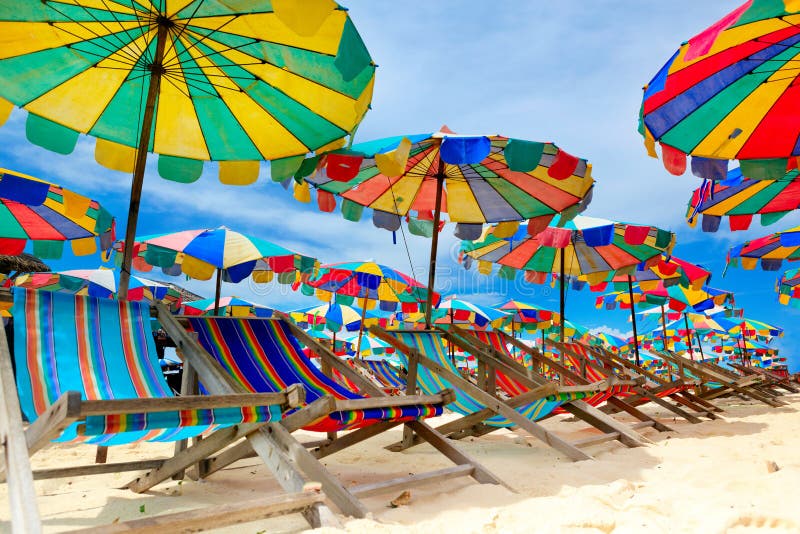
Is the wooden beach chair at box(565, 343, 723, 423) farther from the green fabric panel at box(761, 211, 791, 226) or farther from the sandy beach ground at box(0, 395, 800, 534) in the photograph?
the green fabric panel at box(761, 211, 791, 226)

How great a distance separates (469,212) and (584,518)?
391 centimetres

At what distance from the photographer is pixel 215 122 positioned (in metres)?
3.60

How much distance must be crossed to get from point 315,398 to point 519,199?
10.5 feet

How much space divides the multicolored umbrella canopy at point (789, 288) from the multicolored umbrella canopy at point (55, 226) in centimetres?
1192

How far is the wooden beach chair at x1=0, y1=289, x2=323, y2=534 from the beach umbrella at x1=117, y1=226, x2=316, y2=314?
3.32 m

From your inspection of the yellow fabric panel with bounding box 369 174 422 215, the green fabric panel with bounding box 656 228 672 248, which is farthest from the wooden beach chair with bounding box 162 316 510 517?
the green fabric panel with bounding box 656 228 672 248

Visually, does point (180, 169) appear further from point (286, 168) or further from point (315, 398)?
point (315, 398)

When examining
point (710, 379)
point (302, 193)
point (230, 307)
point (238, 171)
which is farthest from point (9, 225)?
point (710, 379)

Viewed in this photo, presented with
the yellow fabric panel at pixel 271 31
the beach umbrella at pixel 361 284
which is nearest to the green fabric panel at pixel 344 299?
the beach umbrella at pixel 361 284

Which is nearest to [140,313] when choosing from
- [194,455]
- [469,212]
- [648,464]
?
[194,455]

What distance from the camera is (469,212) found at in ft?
18.6

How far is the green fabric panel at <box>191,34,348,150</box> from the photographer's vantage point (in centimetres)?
326

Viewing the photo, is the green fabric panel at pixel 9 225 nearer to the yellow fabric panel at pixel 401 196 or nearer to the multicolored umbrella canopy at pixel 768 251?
the yellow fabric panel at pixel 401 196

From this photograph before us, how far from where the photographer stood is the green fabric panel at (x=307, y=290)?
1073 centimetres
